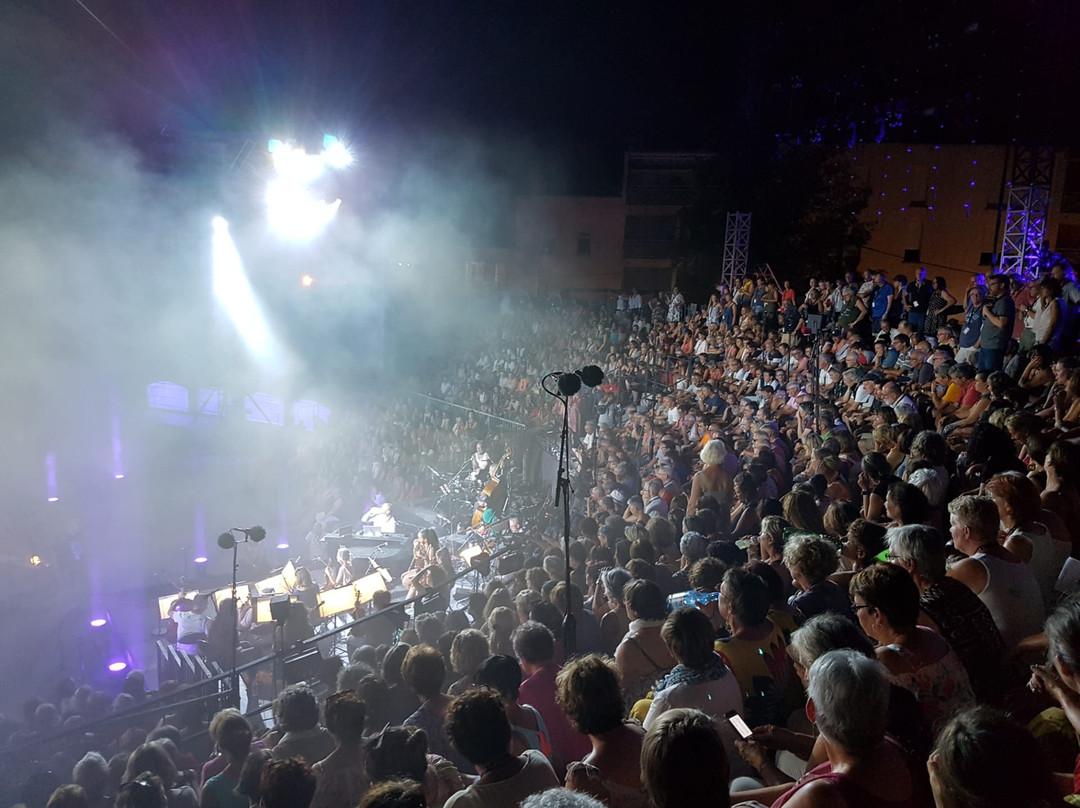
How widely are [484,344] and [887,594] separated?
18836mm

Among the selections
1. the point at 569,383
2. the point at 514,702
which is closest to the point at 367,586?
the point at 569,383

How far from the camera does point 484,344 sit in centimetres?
2073

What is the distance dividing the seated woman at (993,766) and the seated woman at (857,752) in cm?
28

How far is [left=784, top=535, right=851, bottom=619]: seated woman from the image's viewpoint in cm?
307

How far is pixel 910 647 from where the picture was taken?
88.4 inches

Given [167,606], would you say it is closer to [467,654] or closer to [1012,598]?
[467,654]

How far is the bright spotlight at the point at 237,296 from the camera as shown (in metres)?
14.9

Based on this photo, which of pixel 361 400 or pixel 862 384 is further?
pixel 361 400

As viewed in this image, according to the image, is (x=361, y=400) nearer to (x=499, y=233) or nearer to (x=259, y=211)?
(x=259, y=211)

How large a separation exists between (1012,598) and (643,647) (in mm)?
1435

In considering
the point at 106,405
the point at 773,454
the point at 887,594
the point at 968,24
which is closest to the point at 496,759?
the point at 887,594

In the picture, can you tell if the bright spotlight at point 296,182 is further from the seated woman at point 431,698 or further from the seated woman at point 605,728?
the seated woman at point 605,728

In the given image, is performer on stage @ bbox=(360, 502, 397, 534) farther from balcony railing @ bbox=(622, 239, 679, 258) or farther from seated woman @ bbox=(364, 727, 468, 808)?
Answer: balcony railing @ bbox=(622, 239, 679, 258)

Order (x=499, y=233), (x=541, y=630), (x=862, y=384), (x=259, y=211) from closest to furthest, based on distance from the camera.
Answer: (x=541, y=630) → (x=862, y=384) → (x=259, y=211) → (x=499, y=233)
